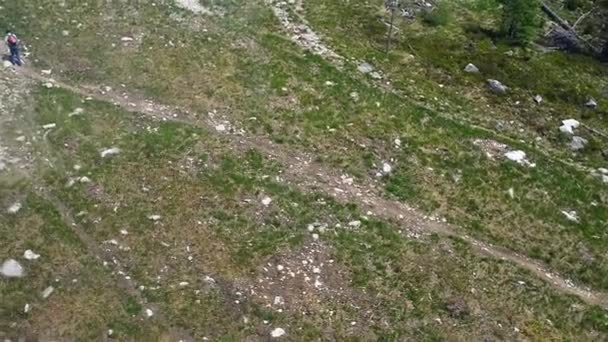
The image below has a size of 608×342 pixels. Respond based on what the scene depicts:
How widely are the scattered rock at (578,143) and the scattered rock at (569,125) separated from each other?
479mm

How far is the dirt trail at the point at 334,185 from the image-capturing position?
23.7m

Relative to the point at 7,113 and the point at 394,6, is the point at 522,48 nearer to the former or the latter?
the point at 394,6

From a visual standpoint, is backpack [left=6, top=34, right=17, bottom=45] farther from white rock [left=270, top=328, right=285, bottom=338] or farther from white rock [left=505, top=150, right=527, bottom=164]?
white rock [left=505, top=150, right=527, bottom=164]

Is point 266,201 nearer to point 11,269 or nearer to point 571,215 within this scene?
point 11,269

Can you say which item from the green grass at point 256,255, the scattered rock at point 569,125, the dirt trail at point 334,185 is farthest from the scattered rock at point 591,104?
the green grass at point 256,255

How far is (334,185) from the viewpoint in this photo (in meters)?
26.0

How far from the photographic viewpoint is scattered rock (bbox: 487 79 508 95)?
1320 inches

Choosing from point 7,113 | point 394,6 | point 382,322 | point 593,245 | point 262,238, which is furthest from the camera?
point 394,6

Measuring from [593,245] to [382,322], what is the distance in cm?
876

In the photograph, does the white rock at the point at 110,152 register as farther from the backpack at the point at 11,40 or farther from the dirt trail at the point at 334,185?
the backpack at the point at 11,40

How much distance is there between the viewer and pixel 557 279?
23453 mm

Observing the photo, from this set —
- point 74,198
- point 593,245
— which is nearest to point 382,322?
point 593,245

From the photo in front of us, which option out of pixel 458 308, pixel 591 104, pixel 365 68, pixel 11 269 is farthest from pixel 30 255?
pixel 591 104

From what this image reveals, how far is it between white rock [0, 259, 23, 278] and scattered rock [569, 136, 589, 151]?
72.5 ft
